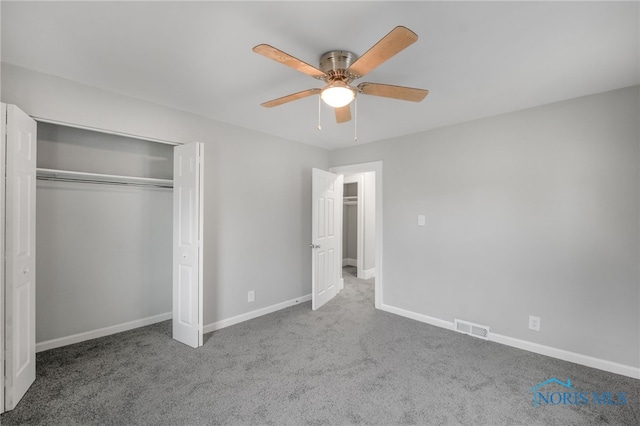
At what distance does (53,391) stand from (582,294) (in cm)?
449

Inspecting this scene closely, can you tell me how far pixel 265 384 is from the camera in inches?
89.0

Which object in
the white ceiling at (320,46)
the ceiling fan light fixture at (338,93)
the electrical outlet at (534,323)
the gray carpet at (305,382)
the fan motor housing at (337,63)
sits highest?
the white ceiling at (320,46)

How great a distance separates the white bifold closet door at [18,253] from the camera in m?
1.90

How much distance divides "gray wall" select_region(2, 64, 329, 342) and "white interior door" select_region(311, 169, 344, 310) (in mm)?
328

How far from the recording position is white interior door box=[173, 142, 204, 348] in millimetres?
2840

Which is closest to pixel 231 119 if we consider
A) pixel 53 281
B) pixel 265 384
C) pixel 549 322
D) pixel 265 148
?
pixel 265 148

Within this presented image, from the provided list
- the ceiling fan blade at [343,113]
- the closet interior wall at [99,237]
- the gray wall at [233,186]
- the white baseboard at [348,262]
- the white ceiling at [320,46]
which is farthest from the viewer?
the white baseboard at [348,262]

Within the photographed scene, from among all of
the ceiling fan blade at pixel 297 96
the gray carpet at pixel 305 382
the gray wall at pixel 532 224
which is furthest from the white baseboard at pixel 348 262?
the ceiling fan blade at pixel 297 96

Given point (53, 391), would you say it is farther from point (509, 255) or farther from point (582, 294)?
point (582, 294)

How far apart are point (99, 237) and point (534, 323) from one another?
4.64m

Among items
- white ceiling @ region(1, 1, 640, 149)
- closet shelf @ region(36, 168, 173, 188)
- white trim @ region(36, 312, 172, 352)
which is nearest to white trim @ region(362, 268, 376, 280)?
white trim @ region(36, 312, 172, 352)

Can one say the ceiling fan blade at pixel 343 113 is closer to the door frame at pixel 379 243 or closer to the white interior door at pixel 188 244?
A: the white interior door at pixel 188 244

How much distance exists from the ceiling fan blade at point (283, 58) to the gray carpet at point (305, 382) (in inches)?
87.6

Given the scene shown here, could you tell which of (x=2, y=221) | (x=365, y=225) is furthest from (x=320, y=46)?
(x=365, y=225)
